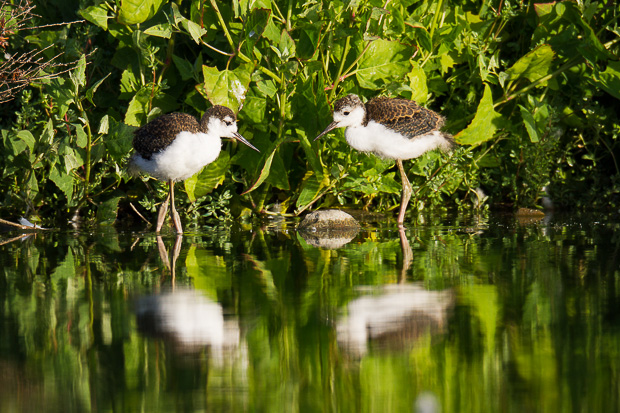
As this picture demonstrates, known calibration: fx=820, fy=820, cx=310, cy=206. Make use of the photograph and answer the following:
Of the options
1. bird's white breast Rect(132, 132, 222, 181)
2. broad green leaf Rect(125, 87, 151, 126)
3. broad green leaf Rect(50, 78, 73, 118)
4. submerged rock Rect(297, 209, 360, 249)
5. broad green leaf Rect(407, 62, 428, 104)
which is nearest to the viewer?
bird's white breast Rect(132, 132, 222, 181)

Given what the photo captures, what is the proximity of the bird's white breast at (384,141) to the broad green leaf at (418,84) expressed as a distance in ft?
1.57

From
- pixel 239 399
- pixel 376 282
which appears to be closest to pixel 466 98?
pixel 376 282

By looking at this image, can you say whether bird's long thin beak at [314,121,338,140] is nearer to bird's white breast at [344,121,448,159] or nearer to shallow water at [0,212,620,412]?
bird's white breast at [344,121,448,159]

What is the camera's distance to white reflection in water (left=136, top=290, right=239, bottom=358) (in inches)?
146

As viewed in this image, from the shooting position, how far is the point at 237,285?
4.94m

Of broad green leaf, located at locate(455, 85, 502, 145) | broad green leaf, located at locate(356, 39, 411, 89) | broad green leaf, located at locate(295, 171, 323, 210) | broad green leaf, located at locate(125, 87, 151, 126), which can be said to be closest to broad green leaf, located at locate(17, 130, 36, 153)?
broad green leaf, located at locate(125, 87, 151, 126)

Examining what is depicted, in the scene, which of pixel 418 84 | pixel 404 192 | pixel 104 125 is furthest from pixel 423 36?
pixel 104 125

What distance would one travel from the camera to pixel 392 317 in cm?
406

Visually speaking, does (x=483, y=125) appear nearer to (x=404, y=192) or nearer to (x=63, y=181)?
(x=404, y=192)

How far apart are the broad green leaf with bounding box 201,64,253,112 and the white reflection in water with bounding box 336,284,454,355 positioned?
320 cm

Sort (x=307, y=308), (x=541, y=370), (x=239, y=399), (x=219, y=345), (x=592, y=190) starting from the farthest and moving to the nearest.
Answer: (x=592, y=190)
(x=307, y=308)
(x=219, y=345)
(x=541, y=370)
(x=239, y=399)

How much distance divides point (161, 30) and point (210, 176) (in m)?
1.46

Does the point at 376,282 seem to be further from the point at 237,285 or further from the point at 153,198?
the point at 153,198

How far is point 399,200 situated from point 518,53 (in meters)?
2.05
